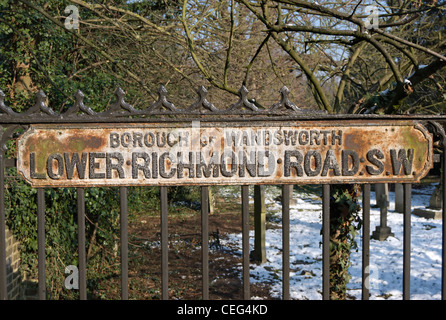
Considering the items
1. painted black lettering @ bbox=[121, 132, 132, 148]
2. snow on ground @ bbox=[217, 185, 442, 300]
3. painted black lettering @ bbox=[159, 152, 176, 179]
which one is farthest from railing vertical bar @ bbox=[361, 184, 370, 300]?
snow on ground @ bbox=[217, 185, 442, 300]

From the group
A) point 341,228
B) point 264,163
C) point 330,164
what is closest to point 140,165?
point 264,163

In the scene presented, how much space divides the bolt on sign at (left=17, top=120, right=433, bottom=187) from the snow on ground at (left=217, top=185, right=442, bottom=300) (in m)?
4.90

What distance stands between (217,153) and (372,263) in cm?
722

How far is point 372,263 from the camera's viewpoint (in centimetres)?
875

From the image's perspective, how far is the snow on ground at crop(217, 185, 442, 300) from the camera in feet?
24.1

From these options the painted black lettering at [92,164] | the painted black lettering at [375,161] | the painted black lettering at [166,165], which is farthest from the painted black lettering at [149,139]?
the painted black lettering at [375,161]

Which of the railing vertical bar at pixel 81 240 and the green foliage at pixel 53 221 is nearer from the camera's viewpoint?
the railing vertical bar at pixel 81 240

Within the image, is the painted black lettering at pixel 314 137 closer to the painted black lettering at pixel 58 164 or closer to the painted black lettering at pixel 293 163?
the painted black lettering at pixel 293 163

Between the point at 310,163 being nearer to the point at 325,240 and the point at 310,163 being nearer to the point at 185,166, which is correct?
the point at 325,240

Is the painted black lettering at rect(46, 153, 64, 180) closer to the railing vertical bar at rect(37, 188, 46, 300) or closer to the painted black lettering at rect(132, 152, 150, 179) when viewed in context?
the railing vertical bar at rect(37, 188, 46, 300)

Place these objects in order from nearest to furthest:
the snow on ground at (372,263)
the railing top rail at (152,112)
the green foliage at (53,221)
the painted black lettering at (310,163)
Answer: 1. the railing top rail at (152,112)
2. the painted black lettering at (310,163)
3. the green foliage at (53,221)
4. the snow on ground at (372,263)

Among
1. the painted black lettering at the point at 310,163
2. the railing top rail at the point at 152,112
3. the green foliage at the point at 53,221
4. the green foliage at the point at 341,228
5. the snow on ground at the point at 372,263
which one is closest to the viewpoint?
the railing top rail at the point at 152,112

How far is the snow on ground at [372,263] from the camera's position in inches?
289

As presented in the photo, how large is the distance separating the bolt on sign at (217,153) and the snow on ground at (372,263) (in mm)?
4903
